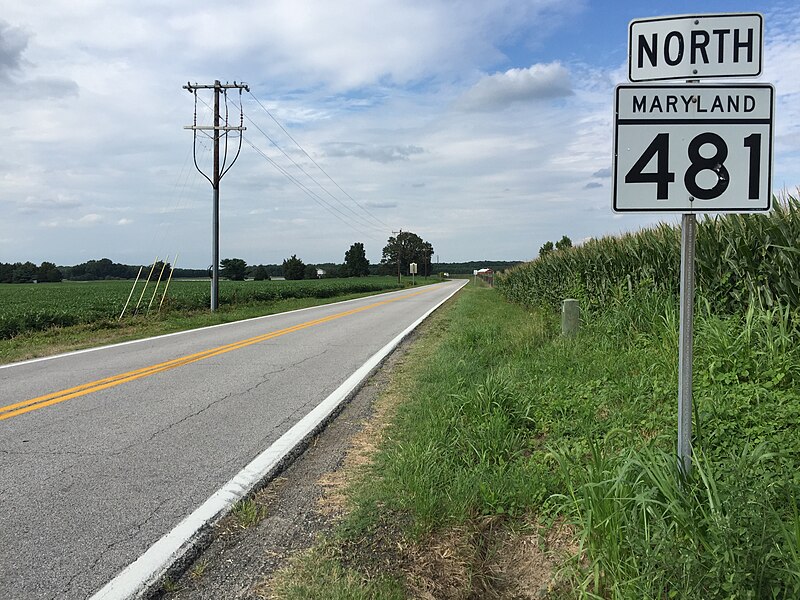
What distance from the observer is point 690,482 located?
9.62 ft

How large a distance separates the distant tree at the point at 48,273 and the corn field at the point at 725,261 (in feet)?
222

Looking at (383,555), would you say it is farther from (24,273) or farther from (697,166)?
(24,273)

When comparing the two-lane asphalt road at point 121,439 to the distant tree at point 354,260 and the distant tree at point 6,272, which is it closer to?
the distant tree at point 6,272

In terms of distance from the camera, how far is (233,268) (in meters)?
82.5

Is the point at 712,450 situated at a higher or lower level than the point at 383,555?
higher

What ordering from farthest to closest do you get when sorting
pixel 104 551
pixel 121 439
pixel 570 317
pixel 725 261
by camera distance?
pixel 570 317 → pixel 725 261 → pixel 121 439 → pixel 104 551

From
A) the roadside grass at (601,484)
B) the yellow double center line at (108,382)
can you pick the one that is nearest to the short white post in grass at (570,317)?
the roadside grass at (601,484)

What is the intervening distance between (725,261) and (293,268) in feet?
299

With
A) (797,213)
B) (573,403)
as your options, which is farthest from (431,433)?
(797,213)

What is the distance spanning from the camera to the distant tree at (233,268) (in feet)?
271

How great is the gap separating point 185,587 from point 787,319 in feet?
17.9

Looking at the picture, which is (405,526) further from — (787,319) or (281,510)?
(787,319)

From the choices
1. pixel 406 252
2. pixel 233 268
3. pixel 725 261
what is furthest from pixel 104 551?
pixel 406 252

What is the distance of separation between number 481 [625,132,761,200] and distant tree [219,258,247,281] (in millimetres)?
83066
